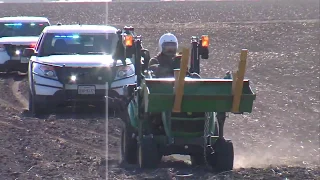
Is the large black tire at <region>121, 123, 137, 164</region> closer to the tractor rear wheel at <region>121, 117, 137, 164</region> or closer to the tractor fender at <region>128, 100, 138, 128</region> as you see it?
the tractor rear wheel at <region>121, 117, 137, 164</region>

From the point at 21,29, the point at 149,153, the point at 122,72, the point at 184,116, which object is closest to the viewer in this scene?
the point at 149,153

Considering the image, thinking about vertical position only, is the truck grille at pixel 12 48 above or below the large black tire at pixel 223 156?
below

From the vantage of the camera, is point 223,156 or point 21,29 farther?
point 21,29

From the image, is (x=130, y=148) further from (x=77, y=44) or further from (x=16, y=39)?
(x=16, y=39)

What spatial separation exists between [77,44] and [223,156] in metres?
6.35

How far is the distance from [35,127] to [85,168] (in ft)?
11.0

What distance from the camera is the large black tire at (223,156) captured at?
30.0ft

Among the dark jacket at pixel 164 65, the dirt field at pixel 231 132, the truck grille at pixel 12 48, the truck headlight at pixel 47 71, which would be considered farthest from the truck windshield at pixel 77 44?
the truck grille at pixel 12 48

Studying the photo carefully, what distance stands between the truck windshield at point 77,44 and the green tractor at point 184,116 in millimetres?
4722

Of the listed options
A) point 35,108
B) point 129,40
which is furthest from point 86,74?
point 129,40

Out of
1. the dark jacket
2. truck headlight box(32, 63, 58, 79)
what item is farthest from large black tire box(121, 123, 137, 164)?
truck headlight box(32, 63, 58, 79)

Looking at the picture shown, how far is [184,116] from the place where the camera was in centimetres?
918

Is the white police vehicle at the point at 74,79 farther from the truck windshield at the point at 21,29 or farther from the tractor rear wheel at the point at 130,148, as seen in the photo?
the truck windshield at the point at 21,29

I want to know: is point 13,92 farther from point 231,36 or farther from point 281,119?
point 231,36
